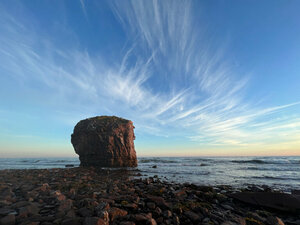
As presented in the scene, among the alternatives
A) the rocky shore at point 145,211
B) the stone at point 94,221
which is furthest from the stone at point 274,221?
the stone at point 94,221

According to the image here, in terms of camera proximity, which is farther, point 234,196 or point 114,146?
point 114,146

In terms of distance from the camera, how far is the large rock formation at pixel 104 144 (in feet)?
109

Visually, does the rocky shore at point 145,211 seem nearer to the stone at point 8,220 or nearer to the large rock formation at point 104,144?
the stone at point 8,220

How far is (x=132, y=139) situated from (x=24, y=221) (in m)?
33.1

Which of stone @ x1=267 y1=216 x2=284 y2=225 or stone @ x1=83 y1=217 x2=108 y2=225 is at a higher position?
stone @ x1=83 y1=217 x2=108 y2=225

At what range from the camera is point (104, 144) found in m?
33.3

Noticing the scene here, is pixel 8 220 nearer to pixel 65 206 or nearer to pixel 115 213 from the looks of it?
pixel 65 206

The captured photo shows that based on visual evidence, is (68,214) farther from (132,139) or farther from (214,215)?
(132,139)

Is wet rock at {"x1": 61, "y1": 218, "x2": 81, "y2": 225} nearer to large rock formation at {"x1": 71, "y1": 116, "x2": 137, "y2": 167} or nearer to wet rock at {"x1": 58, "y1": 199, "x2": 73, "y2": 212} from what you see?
wet rock at {"x1": 58, "y1": 199, "x2": 73, "y2": 212}

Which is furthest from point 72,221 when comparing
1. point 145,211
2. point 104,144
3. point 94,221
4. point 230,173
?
point 104,144

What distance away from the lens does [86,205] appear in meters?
6.21

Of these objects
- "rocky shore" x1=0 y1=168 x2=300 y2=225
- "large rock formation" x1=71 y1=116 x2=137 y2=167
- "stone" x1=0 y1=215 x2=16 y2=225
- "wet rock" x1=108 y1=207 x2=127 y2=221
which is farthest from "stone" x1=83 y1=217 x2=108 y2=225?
"large rock formation" x1=71 y1=116 x2=137 y2=167

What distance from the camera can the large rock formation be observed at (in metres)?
33.2

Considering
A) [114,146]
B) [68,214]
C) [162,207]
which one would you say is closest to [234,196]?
[162,207]
